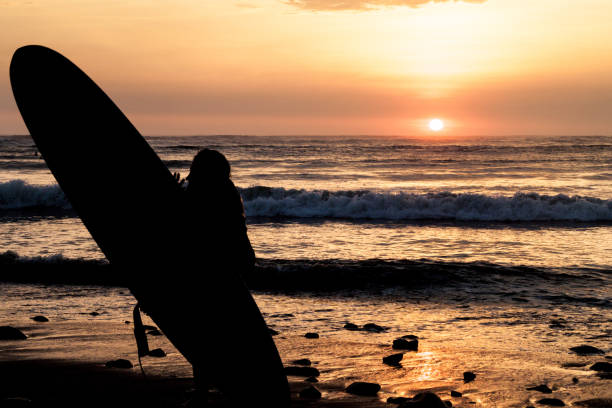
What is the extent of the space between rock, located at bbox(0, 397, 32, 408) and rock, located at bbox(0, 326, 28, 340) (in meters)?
2.08

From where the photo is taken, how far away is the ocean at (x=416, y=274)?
5.46 meters

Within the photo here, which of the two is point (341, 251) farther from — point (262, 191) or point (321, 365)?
point (262, 191)

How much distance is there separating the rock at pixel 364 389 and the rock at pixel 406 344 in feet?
4.03

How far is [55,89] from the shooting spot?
3635 mm

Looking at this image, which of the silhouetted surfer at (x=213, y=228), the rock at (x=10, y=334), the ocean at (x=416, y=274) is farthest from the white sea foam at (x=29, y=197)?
the silhouetted surfer at (x=213, y=228)

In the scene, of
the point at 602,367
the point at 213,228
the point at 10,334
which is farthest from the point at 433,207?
the point at 213,228

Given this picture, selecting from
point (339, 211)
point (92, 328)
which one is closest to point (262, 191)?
point (339, 211)

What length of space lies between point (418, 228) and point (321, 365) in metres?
11.2

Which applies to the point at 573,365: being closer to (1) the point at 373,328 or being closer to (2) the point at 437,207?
(1) the point at 373,328

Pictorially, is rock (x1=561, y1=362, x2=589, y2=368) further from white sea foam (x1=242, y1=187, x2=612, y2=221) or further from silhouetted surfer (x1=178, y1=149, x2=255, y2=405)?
white sea foam (x1=242, y1=187, x2=612, y2=221)

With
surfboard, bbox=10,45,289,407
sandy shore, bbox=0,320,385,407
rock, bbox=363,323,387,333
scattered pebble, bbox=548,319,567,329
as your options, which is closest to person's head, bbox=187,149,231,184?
surfboard, bbox=10,45,289,407

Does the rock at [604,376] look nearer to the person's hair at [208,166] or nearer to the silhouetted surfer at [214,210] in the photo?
the silhouetted surfer at [214,210]

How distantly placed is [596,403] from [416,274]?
17.7 feet

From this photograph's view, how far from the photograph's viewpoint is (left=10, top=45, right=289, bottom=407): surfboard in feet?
11.9
